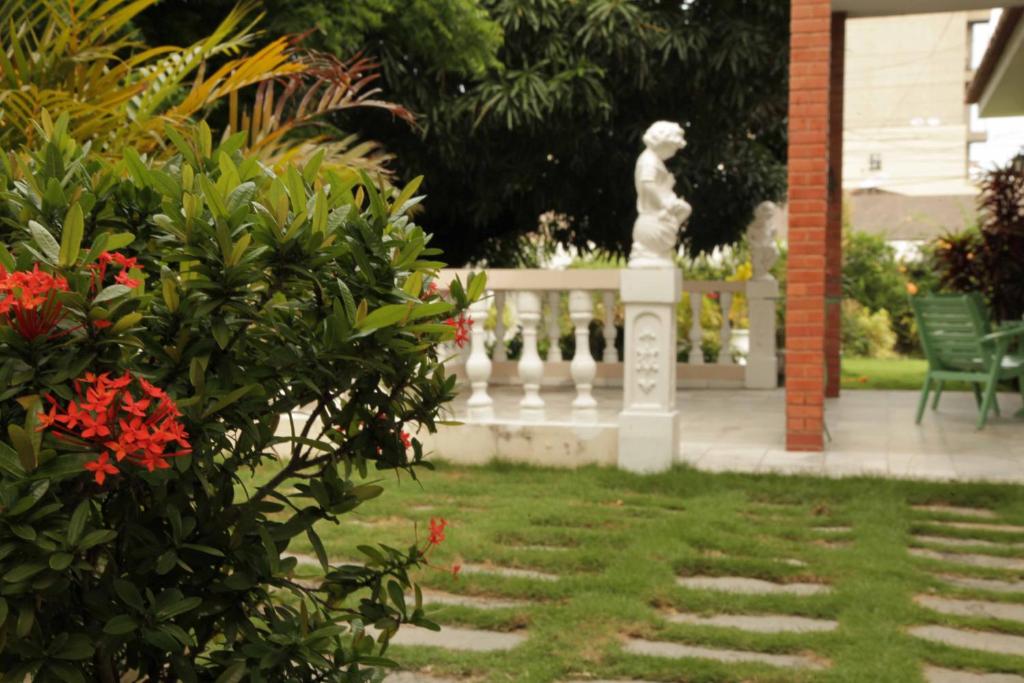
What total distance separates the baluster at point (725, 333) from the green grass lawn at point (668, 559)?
5.47 metres

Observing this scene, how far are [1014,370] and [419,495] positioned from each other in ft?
17.3

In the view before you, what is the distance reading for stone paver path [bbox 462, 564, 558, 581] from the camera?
4.90 metres

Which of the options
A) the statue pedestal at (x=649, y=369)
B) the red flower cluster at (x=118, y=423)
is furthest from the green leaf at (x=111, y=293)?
Answer: the statue pedestal at (x=649, y=369)

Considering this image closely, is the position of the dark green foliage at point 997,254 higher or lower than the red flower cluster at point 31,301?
higher

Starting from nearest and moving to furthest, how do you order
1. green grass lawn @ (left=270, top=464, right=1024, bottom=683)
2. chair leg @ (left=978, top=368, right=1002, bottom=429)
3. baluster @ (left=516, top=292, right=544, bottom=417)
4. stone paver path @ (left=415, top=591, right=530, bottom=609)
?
1. green grass lawn @ (left=270, top=464, right=1024, bottom=683)
2. stone paver path @ (left=415, top=591, right=530, bottom=609)
3. baluster @ (left=516, top=292, right=544, bottom=417)
4. chair leg @ (left=978, top=368, right=1002, bottom=429)

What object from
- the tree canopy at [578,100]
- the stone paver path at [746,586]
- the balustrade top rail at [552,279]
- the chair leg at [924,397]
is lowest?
the stone paver path at [746,586]

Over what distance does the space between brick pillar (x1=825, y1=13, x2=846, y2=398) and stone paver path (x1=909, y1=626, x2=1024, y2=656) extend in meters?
6.90

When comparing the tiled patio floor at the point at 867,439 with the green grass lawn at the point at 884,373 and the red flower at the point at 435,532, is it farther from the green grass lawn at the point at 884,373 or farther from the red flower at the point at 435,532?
the red flower at the point at 435,532

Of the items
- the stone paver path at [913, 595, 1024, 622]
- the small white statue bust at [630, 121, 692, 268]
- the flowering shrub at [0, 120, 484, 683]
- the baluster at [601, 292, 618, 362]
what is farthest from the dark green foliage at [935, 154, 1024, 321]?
the flowering shrub at [0, 120, 484, 683]

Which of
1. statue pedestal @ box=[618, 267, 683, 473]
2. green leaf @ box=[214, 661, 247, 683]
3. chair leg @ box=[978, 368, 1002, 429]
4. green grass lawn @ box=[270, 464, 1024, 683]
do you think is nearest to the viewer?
green leaf @ box=[214, 661, 247, 683]

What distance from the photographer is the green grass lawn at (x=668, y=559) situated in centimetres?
385

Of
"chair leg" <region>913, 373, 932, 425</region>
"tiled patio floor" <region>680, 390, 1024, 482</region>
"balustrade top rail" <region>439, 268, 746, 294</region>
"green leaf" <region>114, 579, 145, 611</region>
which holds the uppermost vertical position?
"balustrade top rail" <region>439, 268, 746, 294</region>

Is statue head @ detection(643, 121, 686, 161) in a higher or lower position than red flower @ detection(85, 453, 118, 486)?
higher

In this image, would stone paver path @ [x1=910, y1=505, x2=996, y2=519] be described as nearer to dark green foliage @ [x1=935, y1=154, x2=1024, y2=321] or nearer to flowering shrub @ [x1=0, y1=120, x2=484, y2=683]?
flowering shrub @ [x1=0, y1=120, x2=484, y2=683]
